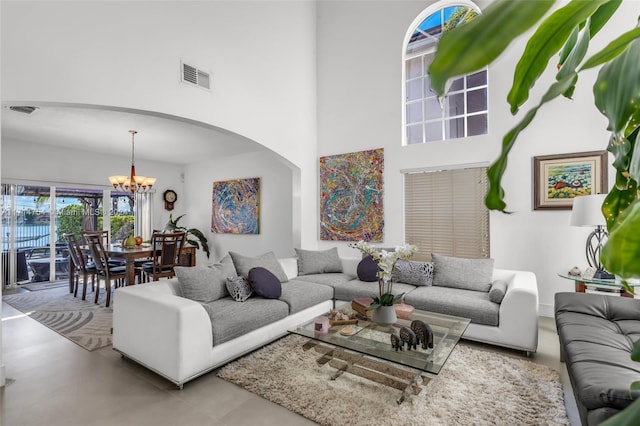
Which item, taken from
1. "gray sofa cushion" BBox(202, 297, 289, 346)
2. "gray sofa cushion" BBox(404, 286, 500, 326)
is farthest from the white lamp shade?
"gray sofa cushion" BBox(202, 297, 289, 346)

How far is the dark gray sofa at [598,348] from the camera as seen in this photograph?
4.54 ft

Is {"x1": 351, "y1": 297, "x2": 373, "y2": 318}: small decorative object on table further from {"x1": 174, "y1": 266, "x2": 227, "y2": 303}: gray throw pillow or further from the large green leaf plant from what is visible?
the large green leaf plant

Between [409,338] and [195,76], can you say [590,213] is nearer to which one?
[409,338]

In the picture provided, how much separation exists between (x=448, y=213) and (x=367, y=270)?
1.44m

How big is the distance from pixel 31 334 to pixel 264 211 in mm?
3932

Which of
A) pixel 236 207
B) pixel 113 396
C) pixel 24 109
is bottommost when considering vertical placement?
pixel 113 396

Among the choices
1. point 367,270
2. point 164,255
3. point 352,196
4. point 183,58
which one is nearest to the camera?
point 183,58

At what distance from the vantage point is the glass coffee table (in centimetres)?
208

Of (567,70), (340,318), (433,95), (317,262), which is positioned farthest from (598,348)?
(433,95)

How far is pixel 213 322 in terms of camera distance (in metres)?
2.55

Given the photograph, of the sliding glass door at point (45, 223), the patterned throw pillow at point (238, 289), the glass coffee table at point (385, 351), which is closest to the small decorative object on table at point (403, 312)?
the glass coffee table at point (385, 351)

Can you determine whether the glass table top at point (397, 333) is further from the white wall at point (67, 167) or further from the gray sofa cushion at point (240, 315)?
the white wall at point (67, 167)

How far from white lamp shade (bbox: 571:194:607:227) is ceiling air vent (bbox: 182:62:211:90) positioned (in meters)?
4.02

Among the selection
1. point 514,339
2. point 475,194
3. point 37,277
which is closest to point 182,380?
point 514,339
